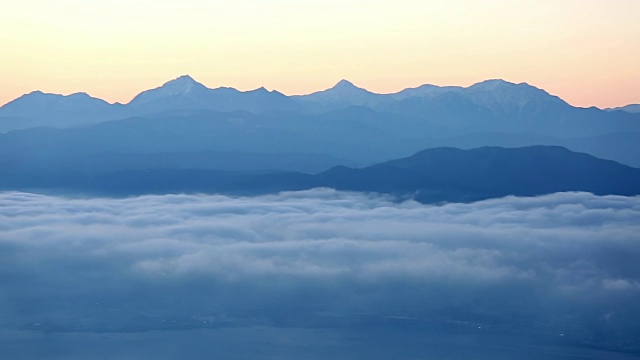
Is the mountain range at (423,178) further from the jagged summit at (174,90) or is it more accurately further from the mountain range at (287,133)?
the jagged summit at (174,90)

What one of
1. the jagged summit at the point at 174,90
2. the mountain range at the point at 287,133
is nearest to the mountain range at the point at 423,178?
the mountain range at the point at 287,133

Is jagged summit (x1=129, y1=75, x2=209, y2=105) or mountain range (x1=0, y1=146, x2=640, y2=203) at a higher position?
jagged summit (x1=129, y1=75, x2=209, y2=105)

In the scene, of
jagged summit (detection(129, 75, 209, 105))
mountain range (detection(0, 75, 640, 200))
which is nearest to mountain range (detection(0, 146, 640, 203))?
mountain range (detection(0, 75, 640, 200))

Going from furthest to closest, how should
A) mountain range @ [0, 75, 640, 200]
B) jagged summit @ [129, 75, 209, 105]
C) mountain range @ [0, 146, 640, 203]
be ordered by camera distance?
1. jagged summit @ [129, 75, 209, 105]
2. mountain range @ [0, 75, 640, 200]
3. mountain range @ [0, 146, 640, 203]

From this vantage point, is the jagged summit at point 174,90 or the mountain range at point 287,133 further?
the jagged summit at point 174,90

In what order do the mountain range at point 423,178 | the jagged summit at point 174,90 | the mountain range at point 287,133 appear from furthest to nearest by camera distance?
1. the jagged summit at point 174,90
2. the mountain range at point 287,133
3. the mountain range at point 423,178

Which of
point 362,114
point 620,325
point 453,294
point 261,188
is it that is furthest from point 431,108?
point 620,325

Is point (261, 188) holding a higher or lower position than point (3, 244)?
higher

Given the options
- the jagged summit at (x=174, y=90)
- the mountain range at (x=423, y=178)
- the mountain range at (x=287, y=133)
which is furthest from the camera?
the jagged summit at (x=174, y=90)

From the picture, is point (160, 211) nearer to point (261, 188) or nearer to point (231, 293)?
point (261, 188)

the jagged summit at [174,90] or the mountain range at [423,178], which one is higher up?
the jagged summit at [174,90]

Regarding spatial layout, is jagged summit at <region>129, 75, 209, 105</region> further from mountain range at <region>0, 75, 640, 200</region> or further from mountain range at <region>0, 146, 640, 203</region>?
mountain range at <region>0, 146, 640, 203</region>
